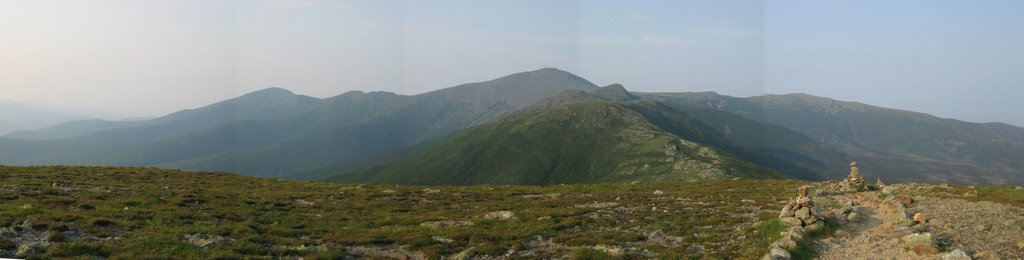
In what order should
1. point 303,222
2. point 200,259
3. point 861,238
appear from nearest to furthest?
point 200,259
point 861,238
point 303,222

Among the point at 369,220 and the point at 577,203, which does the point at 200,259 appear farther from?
the point at 577,203

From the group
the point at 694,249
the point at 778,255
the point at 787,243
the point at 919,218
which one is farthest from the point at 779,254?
the point at 919,218

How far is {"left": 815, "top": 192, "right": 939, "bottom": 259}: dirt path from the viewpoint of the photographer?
2386 centimetres

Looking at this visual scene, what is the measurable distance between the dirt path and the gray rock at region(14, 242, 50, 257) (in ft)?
118

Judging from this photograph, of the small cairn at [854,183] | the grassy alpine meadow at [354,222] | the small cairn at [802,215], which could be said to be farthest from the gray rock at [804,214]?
the small cairn at [854,183]

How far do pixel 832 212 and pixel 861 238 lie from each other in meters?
6.52

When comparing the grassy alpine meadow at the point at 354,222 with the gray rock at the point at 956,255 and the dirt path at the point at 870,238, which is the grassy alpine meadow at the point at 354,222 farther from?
the gray rock at the point at 956,255

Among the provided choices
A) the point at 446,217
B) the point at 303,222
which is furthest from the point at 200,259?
the point at 446,217

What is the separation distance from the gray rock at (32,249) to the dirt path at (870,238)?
3593 centimetres

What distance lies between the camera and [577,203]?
4850cm

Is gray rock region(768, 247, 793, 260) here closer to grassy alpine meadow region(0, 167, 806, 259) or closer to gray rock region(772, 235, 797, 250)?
gray rock region(772, 235, 797, 250)

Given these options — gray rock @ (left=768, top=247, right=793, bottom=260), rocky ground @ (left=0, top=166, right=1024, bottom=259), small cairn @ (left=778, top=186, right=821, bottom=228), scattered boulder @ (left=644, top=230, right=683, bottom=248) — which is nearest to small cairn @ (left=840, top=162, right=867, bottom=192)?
rocky ground @ (left=0, top=166, right=1024, bottom=259)

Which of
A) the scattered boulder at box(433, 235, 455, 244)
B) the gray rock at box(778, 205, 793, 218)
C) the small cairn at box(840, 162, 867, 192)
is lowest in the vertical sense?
the scattered boulder at box(433, 235, 455, 244)

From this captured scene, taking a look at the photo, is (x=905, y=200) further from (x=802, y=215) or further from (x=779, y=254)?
(x=779, y=254)
